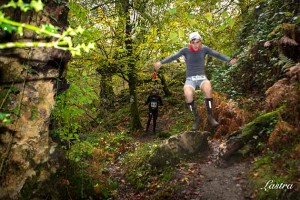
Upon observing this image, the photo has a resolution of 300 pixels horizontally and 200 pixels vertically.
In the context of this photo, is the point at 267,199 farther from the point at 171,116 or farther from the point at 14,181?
the point at 171,116

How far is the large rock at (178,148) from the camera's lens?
7.68 m

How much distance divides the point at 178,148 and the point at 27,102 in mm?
4169

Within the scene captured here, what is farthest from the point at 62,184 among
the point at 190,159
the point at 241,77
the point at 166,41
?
the point at 166,41

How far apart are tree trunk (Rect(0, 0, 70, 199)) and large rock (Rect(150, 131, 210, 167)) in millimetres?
3122

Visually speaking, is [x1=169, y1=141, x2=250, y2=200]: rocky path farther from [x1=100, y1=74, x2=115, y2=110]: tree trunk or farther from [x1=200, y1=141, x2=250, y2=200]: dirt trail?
[x1=100, y1=74, x2=115, y2=110]: tree trunk

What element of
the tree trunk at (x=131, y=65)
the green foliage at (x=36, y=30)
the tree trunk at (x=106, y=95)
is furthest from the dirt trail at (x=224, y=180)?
the tree trunk at (x=106, y=95)

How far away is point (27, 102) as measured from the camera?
16.5 ft

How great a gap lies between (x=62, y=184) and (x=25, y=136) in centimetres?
128

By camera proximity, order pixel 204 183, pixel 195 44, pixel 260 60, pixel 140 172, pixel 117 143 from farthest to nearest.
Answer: pixel 117 143
pixel 260 60
pixel 140 172
pixel 195 44
pixel 204 183

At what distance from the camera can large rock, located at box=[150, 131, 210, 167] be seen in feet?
25.2

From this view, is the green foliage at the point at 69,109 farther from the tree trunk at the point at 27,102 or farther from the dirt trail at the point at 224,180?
the dirt trail at the point at 224,180

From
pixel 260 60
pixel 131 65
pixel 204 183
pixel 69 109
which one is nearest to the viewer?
pixel 69 109

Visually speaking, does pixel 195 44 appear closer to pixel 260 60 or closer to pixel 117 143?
pixel 260 60

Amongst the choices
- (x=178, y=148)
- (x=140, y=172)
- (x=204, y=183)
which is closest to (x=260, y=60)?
(x=178, y=148)
